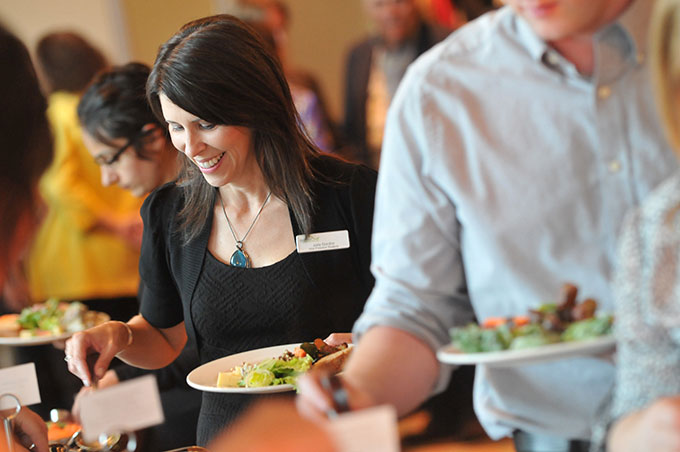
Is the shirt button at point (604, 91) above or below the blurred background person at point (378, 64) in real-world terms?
above

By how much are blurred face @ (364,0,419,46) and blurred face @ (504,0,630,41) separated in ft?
11.5

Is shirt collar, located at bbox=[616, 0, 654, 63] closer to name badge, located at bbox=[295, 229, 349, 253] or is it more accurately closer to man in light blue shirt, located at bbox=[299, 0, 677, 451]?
man in light blue shirt, located at bbox=[299, 0, 677, 451]

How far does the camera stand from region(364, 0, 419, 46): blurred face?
4.41 m

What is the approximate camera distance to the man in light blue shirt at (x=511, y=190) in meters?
0.99

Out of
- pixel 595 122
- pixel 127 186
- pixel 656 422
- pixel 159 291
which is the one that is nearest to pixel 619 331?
pixel 656 422

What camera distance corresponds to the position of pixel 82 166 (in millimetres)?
4402

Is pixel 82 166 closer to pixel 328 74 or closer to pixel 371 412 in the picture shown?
pixel 328 74

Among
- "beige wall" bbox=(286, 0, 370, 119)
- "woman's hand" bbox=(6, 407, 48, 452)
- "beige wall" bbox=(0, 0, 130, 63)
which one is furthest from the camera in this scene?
"beige wall" bbox=(286, 0, 370, 119)

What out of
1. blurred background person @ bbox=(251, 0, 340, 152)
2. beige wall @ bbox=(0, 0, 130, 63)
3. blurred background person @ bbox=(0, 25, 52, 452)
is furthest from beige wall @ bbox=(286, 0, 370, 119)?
blurred background person @ bbox=(0, 25, 52, 452)

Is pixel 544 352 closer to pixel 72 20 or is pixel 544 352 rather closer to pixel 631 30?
pixel 631 30

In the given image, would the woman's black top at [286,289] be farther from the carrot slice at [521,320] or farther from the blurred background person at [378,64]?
the blurred background person at [378,64]

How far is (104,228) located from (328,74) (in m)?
2.97

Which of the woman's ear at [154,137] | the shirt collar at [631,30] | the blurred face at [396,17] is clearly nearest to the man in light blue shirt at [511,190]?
the shirt collar at [631,30]

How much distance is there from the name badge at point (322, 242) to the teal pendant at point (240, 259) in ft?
0.40
